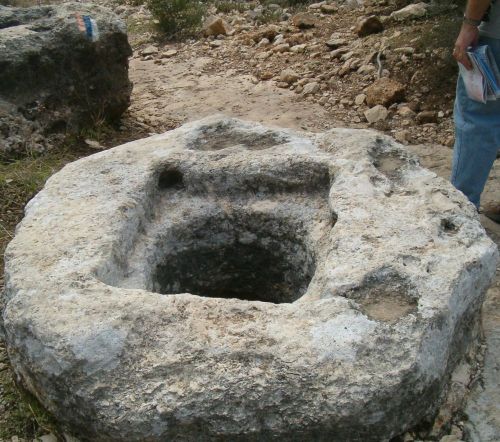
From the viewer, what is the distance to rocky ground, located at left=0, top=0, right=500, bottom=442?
502cm

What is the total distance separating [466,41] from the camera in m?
2.93

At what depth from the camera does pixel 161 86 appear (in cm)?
621

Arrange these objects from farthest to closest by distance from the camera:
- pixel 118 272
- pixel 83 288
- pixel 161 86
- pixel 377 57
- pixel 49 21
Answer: pixel 161 86
pixel 377 57
pixel 49 21
pixel 118 272
pixel 83 288

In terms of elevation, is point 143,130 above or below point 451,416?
below

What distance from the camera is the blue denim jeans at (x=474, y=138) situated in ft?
10.1

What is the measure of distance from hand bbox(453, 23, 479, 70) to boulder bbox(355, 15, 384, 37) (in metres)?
3.60

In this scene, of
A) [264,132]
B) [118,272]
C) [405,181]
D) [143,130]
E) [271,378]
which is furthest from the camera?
[143,130]

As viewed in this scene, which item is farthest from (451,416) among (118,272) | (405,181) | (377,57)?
(377,57)

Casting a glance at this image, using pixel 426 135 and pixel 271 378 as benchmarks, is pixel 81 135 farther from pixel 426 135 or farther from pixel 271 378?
pixel 271 378

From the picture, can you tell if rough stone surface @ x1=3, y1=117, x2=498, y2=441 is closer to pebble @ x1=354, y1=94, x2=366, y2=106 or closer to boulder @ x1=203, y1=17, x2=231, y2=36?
pebble @ x1=354, y1=94, x2=366, y2=106

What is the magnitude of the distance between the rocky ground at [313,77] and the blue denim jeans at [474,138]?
1.30ft

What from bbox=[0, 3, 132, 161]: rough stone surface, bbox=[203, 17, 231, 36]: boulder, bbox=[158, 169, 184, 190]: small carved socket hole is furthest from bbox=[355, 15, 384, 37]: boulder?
bbox=[158, 169, 184, 190]: small carved socket hole

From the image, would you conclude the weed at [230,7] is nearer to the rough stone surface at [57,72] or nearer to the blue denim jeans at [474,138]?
the rough stone surface at [57,72]

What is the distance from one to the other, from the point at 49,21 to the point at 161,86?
172cm
